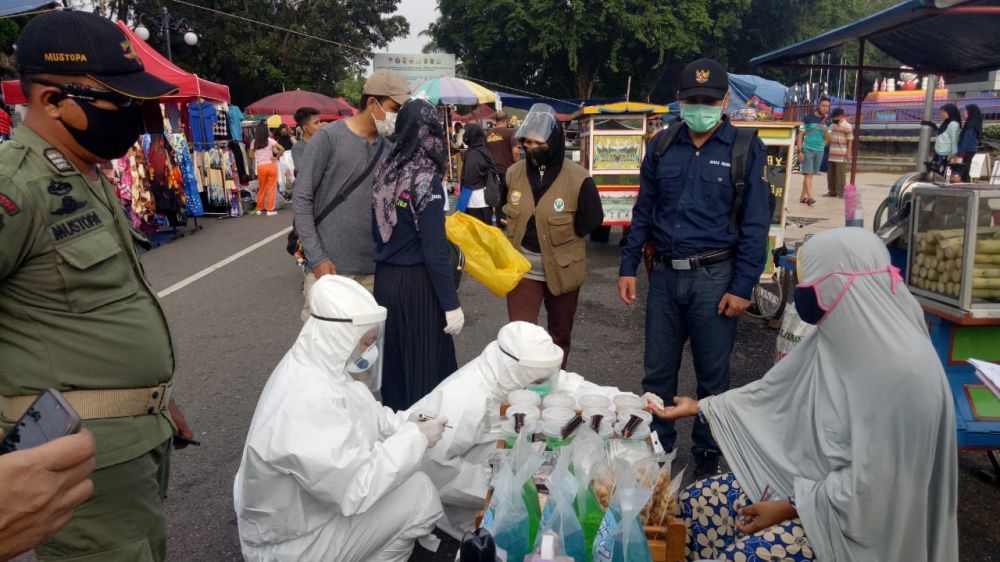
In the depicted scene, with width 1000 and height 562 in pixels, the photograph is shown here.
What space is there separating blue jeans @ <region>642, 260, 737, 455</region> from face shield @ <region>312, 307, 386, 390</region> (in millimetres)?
1506

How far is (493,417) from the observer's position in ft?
9.99

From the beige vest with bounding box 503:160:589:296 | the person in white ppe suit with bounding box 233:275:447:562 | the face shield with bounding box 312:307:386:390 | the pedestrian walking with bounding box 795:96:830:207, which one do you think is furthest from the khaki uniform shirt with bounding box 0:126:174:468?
the pedestrian walking with bounding box 795:96:830:207

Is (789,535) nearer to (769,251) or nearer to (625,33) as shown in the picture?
(769,251)

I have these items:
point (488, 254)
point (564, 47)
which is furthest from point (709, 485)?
point (564, 47)

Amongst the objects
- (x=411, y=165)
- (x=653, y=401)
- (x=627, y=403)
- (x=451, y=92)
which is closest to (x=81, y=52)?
(x=411, y=165)

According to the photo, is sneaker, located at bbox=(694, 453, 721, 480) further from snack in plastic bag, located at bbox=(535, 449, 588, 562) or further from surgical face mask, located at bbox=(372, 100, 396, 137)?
surgical face mask, located at bbox=(372, 100, 396, 137)

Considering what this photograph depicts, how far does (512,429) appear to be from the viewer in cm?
257

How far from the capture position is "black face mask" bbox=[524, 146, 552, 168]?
161 inches

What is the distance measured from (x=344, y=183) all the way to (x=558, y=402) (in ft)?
5.63

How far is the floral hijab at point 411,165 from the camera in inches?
125

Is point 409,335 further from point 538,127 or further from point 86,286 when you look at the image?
point 86,286

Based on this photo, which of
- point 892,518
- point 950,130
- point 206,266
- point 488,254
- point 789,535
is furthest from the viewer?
point 950,130

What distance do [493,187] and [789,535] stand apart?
6249mm

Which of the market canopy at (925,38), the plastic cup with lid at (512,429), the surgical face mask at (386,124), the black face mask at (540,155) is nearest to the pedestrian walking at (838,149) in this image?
the market canopy at (925,38)
